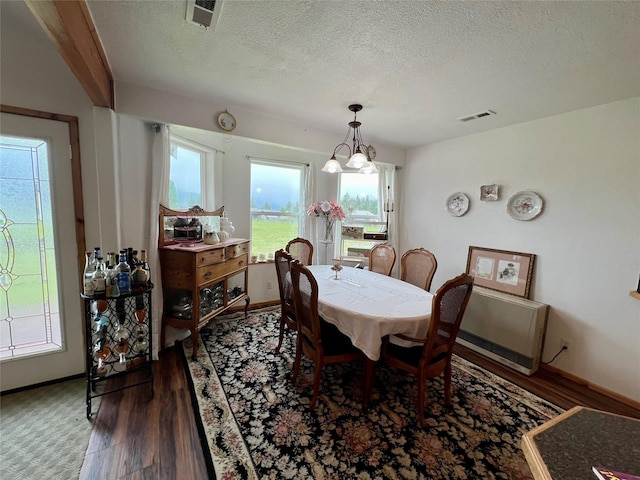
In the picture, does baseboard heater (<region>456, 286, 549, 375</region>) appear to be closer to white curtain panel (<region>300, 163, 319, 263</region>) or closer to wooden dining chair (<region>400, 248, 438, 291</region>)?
wooden dining chair (<region>400, 248, 438, 291</region>)

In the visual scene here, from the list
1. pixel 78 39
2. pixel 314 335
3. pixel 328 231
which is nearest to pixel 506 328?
pixel 314 335

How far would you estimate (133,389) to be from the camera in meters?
1.98

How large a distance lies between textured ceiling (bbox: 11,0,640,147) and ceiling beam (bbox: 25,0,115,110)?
77 mm

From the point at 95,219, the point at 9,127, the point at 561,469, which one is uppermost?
the point at 9,127

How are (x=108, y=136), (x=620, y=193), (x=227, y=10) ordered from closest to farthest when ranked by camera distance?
(x=227, y=10), (x=108, y=136), (x=620, y=193)

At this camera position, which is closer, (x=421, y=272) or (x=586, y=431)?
(x=586, y=431)

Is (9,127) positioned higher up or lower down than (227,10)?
lower down

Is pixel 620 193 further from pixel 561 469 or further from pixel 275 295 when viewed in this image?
pixel 275 295

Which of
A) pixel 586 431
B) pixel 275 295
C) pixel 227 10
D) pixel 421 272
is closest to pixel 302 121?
pixel 227 10

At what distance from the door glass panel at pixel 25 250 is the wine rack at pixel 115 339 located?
1.34 ft

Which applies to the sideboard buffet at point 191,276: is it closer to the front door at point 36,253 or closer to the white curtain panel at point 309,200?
the front door at point 36,253

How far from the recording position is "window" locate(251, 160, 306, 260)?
3713 millimetres

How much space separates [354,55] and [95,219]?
2166 millimetres

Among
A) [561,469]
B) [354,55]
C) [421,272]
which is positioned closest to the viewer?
[561,469]
